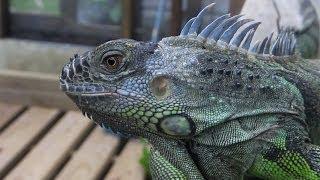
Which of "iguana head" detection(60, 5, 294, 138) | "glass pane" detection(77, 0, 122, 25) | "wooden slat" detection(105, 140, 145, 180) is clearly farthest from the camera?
"glass pane" detection(77, 0, 122, 25)

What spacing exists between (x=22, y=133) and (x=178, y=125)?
4.57ft

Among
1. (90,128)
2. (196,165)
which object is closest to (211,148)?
(196,165)

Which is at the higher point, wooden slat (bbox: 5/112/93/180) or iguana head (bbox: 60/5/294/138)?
iguana head (bbox: 60/5/294/138)

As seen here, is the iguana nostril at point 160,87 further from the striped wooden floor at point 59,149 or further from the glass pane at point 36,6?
the glass pane at point 36,6

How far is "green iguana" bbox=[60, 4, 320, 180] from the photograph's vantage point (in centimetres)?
134

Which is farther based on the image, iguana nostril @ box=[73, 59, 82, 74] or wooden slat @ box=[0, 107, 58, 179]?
wooden slat @ box=[0, 107, 58, 179]

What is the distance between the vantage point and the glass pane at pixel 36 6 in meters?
4.13

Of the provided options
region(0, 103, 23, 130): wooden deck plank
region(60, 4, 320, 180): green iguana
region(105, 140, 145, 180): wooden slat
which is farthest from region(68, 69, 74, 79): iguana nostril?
region(0, 103, 23, 130): wooden deck plank

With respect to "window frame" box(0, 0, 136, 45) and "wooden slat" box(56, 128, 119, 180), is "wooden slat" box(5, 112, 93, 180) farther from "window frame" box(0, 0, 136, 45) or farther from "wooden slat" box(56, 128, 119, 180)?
"window frame" box(0, 0, 136, 45)

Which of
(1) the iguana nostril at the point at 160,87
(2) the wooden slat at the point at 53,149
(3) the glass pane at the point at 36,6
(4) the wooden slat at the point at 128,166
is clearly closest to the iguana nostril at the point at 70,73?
(1) the iguana nostril at the point at 160,87

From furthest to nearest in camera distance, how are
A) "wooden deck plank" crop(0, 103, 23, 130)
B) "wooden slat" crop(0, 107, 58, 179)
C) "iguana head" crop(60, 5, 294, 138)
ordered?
1. "wooden deck plank" crop(0, 103, 23, 130)
2. "wooden slat" crop(0, 107, 58, 179)
3. "iguana head" crop(60, 5, 294, 138)

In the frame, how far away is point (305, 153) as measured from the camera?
1.40m

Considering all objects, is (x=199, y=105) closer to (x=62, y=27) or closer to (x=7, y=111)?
(x=7, y=111)

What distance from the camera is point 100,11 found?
4.06 metres
